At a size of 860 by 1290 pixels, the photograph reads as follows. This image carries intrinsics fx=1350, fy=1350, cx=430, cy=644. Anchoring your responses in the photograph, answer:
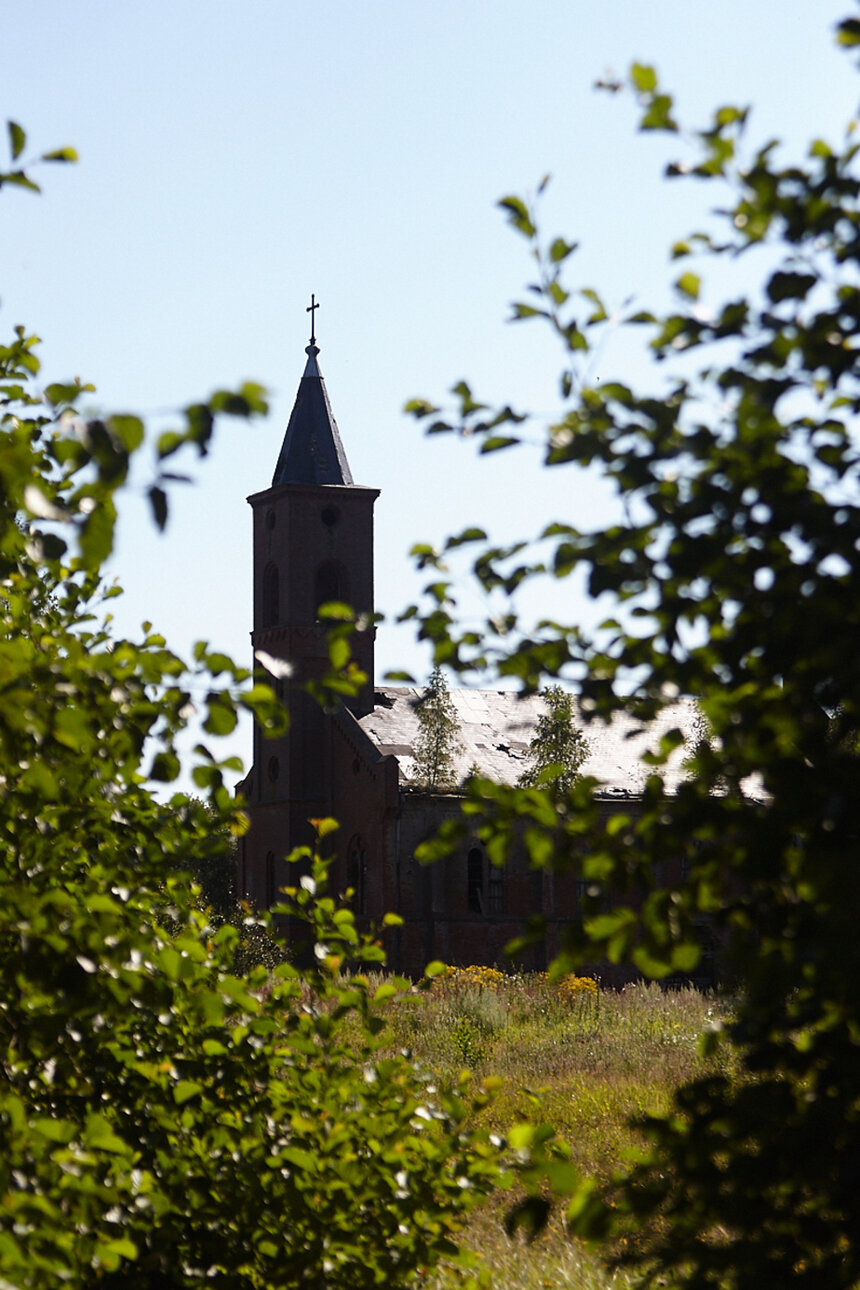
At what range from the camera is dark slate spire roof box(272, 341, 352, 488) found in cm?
4516

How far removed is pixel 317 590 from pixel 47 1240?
4232cm

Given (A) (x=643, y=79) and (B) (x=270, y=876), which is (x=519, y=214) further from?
(B) (x=270, y=876)

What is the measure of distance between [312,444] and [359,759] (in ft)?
37.2

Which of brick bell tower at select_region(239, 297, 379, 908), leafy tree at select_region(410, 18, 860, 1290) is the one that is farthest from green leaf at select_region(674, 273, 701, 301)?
brick bell tower at select_region(239, 297, 379, 908)

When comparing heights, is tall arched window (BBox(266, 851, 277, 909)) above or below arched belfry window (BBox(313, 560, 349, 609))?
below

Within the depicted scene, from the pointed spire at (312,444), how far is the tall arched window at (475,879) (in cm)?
1340

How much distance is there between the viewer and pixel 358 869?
41.3m

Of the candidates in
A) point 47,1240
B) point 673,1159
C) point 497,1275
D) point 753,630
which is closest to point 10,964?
point 47,1240

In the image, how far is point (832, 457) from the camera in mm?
2592

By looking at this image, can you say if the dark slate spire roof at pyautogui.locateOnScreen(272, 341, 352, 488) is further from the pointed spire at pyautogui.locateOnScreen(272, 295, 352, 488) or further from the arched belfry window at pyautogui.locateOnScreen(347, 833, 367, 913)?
the arched belfry window at pyautogui.locateOnScreen(347, 833, 367, 913)

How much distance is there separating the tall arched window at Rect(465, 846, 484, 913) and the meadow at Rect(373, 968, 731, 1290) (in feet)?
43.8

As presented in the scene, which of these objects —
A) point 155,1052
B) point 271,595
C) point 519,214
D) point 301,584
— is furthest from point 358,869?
point 519,214

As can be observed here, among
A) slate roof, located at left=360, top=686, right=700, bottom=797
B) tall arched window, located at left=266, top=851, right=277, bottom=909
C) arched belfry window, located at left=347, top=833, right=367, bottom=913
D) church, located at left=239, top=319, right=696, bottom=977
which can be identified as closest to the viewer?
church, located at left=239, top=319, right=696, bottom=977

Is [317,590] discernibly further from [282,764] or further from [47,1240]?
[47,1240]
